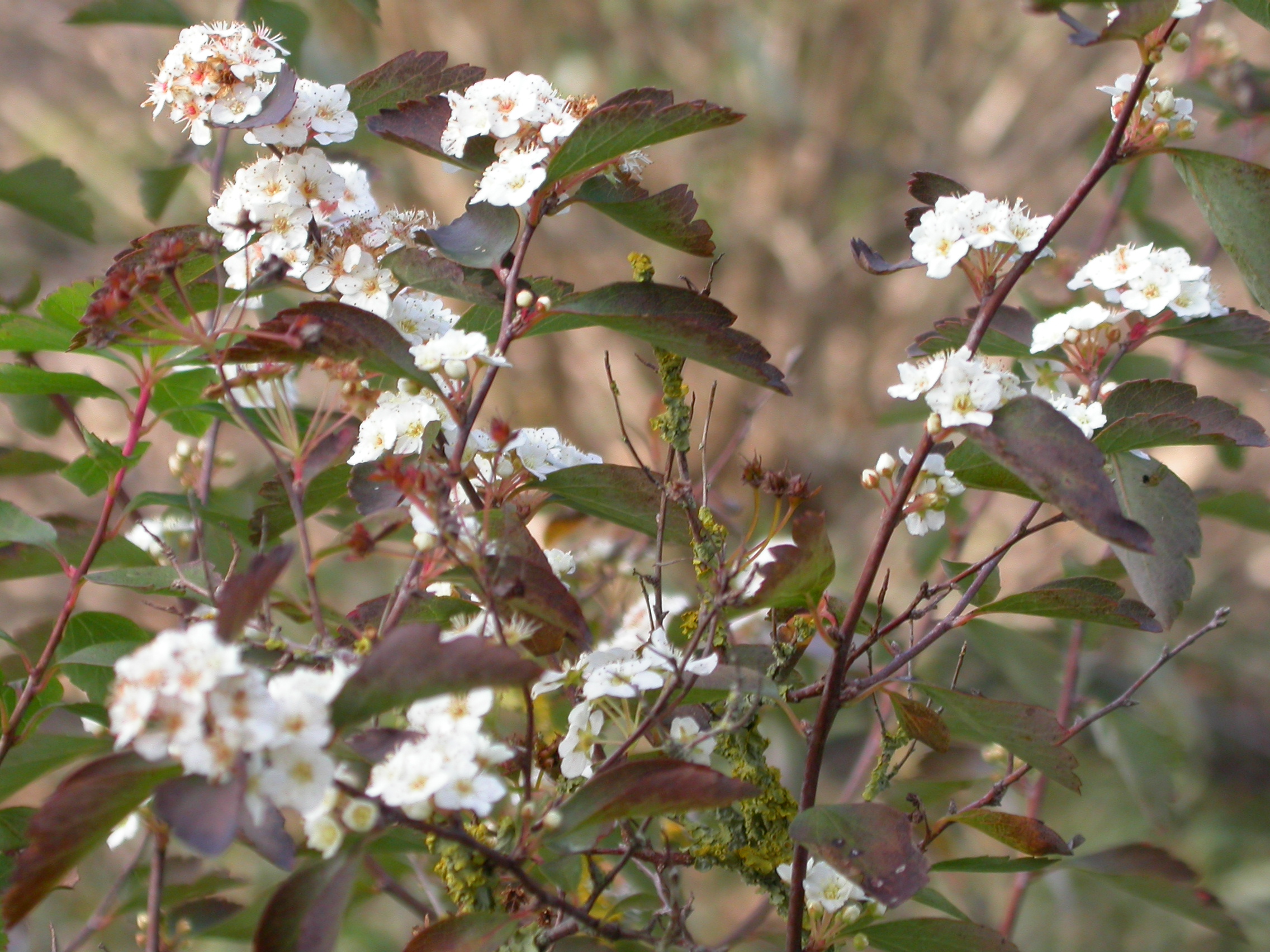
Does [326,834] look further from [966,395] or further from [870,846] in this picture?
[966,395]

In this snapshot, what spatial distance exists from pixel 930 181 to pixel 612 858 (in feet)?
1.78

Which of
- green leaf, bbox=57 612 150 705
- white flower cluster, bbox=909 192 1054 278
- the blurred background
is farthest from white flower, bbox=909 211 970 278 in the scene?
the blurred background

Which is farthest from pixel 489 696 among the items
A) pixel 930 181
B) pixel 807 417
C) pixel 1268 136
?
pixel 807 417

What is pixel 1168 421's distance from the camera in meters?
0.58

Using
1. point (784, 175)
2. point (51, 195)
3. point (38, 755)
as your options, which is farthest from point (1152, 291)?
point (784, 175)

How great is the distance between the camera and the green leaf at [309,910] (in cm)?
44

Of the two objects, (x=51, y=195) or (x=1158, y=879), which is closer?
(x=1158, y=879)

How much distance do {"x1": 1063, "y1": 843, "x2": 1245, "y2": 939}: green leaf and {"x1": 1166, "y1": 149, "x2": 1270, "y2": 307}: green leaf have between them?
0.41 meters

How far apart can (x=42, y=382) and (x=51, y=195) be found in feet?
1.42

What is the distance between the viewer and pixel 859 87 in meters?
3.76

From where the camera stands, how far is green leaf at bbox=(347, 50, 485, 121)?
0.75 m

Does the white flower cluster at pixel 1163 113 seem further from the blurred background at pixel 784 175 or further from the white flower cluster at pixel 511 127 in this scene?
the blurred background at pixel 784 175

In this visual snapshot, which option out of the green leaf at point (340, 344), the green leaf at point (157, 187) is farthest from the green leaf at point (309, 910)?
the green leaf at point (157, 187)

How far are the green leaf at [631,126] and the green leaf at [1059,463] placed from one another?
8.4 inches
